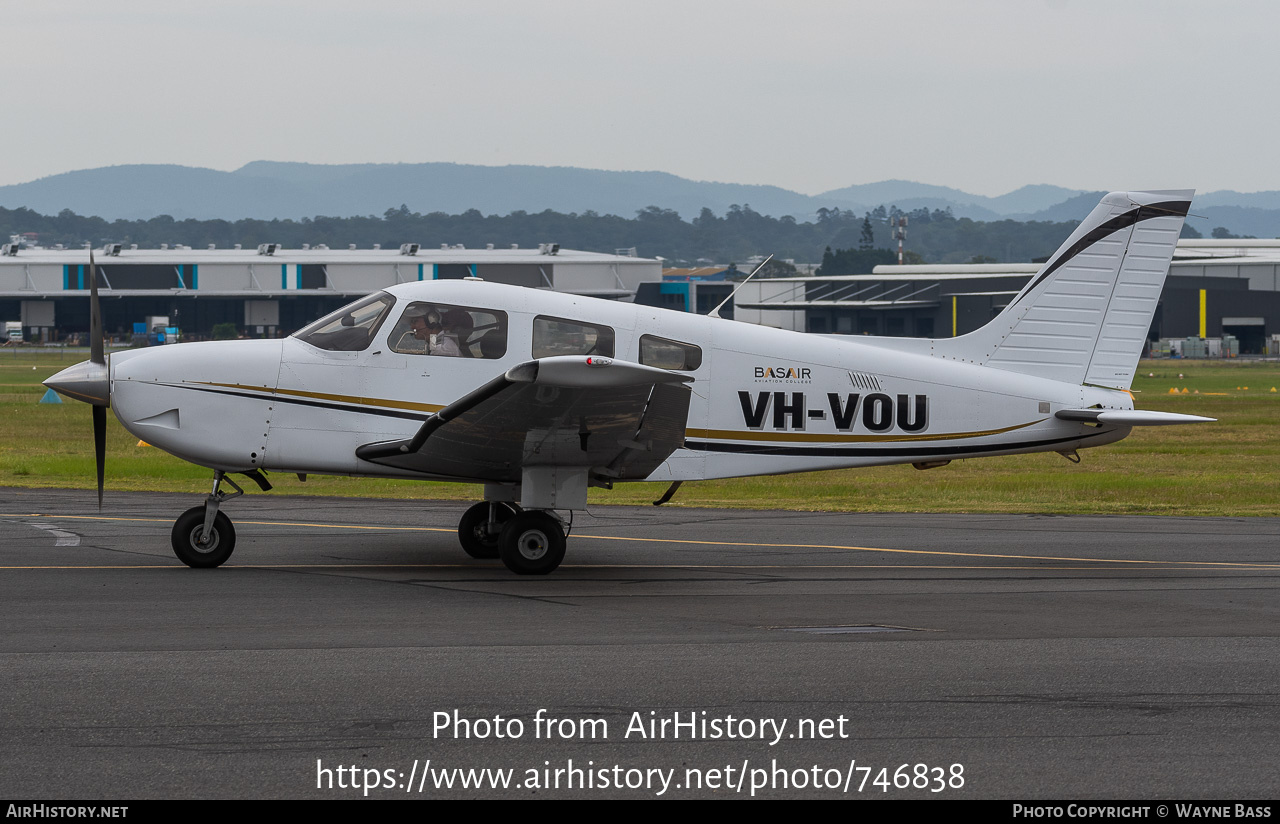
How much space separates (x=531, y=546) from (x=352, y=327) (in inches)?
101

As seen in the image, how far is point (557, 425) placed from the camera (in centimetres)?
1040

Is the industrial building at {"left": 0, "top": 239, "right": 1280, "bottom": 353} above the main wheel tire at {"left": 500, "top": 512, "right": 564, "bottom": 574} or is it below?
above

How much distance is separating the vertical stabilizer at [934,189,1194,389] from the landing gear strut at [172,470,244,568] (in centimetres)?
707

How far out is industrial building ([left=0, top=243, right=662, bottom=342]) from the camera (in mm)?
90562

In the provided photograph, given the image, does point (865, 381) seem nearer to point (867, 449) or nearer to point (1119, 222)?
point (867, 449)

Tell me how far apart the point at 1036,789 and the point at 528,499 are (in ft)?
21.0

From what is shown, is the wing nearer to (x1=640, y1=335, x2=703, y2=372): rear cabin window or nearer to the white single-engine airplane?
the white single-engine airplane

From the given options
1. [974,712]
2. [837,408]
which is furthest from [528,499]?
[974,712]

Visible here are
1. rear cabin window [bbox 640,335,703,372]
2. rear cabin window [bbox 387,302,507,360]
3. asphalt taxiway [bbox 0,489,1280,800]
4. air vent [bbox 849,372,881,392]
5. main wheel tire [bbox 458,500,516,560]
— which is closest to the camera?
asphalt taxiway [bbox 0,489,1280,800]

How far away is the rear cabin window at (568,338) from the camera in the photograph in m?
11.2

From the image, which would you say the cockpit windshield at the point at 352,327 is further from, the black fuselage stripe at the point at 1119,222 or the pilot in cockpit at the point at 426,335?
the black fuselage stripe at the point at 1119,222

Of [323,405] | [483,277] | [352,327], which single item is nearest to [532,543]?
[323,405]

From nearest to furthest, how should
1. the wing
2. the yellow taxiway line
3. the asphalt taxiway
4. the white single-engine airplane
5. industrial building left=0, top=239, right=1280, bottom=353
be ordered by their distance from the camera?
1. the asphalt taxiway
2. the wing
3. the white single-engine airplane
4. the yellow taxiway line
5. industrial building left=0, top=239, right=1280, bottom=353

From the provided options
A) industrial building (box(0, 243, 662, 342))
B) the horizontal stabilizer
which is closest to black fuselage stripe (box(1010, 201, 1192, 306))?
the horizontal stabilizer
